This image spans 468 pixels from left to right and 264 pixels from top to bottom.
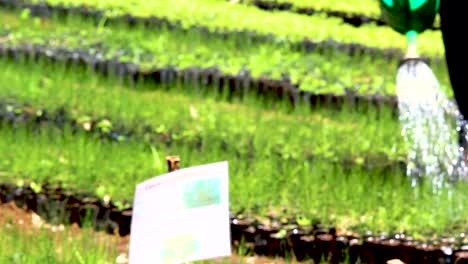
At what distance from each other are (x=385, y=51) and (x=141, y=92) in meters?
1.86

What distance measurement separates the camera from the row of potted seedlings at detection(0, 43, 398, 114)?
6.13 meters

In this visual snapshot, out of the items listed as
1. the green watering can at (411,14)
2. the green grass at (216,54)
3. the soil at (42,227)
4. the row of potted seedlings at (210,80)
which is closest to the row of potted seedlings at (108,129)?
the soil at (42,227)

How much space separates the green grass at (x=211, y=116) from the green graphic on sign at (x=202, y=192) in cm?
250

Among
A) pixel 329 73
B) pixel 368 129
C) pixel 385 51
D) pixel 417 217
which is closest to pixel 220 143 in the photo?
pixel 368 129

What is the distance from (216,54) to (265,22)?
1224 mm

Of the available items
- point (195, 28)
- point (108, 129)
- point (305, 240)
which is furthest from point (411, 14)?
point (195, 28)

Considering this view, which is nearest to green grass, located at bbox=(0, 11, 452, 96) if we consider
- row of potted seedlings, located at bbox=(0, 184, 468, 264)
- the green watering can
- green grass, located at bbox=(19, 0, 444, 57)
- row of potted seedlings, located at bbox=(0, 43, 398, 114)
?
row of potted seedlings, located at bbox=(0, 43, 398, 114)

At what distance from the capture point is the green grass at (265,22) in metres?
7.61

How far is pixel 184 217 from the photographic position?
92.7 inches

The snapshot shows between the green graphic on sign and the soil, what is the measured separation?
1.18 meters

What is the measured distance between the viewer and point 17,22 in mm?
7641

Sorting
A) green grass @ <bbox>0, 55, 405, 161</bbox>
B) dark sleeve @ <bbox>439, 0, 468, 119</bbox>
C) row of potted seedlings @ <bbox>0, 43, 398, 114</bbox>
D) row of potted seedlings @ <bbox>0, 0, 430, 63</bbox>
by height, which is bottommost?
dark sleeve @ <bbox>439, 0, 468, 119</bbox>

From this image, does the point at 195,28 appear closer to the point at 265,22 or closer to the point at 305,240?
the point at 265,22

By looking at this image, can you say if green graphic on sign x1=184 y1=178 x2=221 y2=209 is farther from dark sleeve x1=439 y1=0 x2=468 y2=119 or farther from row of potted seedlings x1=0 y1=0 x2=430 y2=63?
row of potted seedlings x1=0 y1=0 x2=430 y2=63
